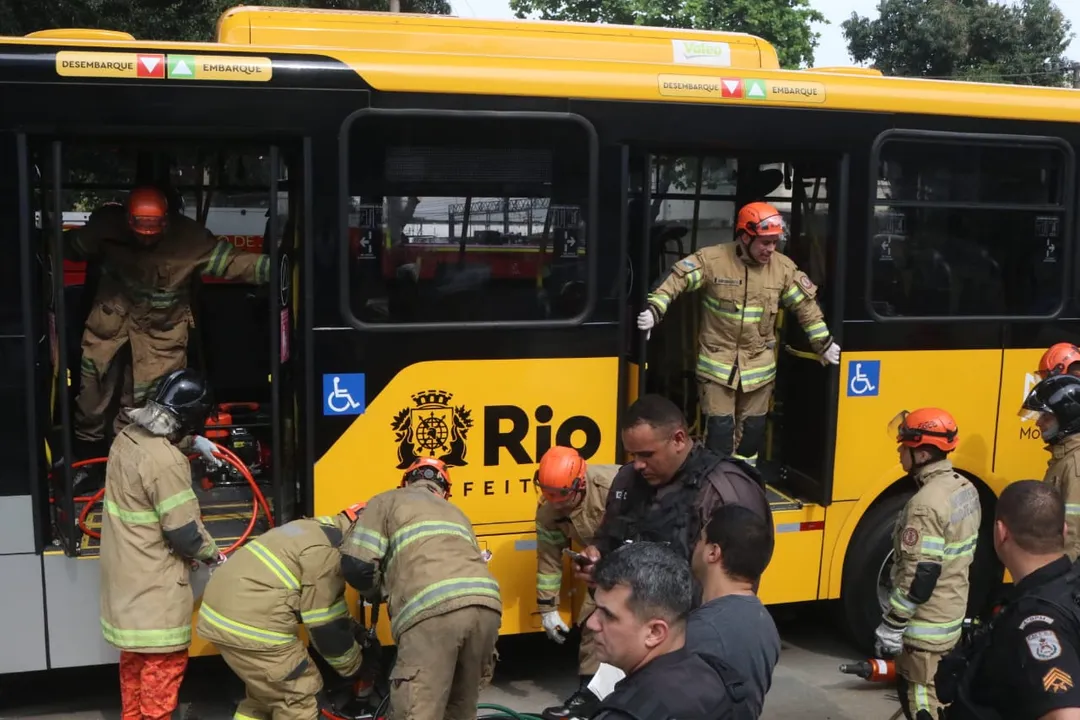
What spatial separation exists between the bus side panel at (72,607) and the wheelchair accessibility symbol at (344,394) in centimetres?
118

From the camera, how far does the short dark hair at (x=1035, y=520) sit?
9.49 ft

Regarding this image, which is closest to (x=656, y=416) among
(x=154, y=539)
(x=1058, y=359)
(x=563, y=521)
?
(x=563, y=521)

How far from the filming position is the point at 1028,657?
2.67 m

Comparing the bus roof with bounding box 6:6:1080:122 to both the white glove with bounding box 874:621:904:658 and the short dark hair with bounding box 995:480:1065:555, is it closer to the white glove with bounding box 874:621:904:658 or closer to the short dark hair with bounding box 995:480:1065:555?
the white glove with bounding box 874:621:904:658

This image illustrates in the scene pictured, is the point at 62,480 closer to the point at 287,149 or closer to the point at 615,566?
the point at 287,149

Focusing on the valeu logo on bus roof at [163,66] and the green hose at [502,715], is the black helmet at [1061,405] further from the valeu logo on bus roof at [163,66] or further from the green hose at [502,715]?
the valeu logo on bus roof at [163,66]

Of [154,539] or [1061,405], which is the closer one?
[154,539]

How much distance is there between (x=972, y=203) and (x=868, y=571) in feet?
6.49

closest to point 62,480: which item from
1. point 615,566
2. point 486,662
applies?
point 486,662

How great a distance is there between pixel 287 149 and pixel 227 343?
87.0 inches

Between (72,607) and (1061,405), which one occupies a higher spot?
(1061,405)

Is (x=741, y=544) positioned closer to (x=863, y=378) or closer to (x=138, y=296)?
(x=863, y=378)

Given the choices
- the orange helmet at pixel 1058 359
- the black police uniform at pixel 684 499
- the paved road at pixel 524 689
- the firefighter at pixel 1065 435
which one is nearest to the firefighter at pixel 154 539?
the paved road at pixel 524 689

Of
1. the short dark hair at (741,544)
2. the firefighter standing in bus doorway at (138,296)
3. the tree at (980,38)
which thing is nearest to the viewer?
the short dark hair at (741,544)
